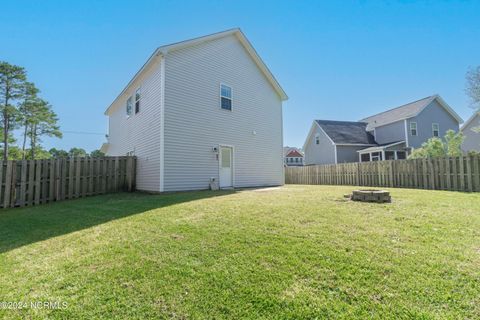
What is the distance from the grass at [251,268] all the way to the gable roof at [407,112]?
2192 centimetres

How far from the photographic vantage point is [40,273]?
259cm

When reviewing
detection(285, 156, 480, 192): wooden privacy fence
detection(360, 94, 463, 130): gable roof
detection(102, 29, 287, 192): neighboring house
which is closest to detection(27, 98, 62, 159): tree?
detection(102, 29, 287, 192): neighboring house

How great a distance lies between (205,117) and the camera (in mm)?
10617

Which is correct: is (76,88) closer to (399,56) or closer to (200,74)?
(200,74)

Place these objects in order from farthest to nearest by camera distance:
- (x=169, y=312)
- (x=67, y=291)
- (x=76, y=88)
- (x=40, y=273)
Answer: (x=76, y=88)
(x=40, y=273)
(x=67, y=291)
(x=169, y=312)

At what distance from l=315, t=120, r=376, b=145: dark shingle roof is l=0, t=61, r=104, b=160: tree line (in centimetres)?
2469

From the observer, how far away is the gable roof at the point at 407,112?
70.9 ft

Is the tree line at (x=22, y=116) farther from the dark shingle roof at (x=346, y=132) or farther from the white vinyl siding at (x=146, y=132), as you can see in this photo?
the dark shingle roof at (x=346, y=132)

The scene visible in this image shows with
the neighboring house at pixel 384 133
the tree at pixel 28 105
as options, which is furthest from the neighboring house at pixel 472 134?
the tree at pixel 28 105

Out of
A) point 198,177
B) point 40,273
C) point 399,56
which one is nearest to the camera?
point 40,273

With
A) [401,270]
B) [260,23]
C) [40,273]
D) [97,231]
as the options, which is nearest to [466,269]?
[401,270]

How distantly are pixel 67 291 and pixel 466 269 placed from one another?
4171 millimetres

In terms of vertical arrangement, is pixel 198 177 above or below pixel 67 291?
above

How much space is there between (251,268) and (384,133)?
1057 inches
